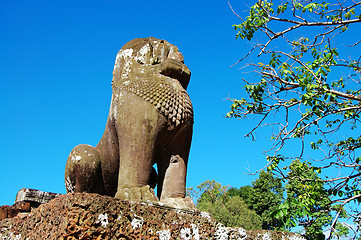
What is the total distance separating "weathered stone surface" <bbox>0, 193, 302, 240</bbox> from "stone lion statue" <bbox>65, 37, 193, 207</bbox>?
672 millimetres

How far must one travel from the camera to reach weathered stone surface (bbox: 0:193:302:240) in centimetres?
246

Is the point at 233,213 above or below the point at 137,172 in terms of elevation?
above

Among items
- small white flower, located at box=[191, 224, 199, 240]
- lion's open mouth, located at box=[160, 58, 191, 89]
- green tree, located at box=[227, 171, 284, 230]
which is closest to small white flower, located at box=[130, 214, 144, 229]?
small white flower, located at box=[191, 224, 199, 240]

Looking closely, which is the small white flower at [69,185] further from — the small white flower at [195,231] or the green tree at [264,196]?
the green tree at [264,196]

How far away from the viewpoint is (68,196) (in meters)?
2.52

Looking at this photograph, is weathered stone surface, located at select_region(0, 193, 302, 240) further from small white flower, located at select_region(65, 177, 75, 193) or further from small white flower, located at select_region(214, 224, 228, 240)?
small white flower, located at select_region(65, 177, 75, 193)

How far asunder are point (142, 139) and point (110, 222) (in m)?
1.42

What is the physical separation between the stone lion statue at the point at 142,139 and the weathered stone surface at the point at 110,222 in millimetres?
672

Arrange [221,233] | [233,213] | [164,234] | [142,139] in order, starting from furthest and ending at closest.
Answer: [233,213], [142,139], [221,233], [164,234]

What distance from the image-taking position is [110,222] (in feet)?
8.44

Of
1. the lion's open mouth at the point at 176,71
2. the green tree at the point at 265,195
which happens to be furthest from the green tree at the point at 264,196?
the lion's open mouth at the point at 176,71

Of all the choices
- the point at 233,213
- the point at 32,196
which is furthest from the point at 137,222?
the point at 233,213

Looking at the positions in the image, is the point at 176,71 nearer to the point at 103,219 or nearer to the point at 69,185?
the point at 69,185

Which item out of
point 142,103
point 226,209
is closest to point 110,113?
point 142,103
